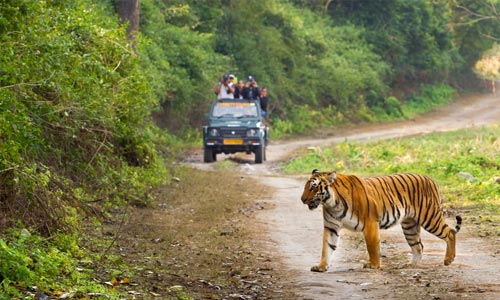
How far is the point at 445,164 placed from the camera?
892 inches

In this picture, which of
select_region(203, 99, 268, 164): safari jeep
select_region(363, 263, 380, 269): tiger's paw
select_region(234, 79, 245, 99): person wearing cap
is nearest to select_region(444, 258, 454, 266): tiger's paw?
select_region(363, 263, 380, 269): tiger's paw

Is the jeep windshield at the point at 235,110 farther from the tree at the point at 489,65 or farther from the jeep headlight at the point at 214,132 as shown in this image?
the tree at the point at 489,65

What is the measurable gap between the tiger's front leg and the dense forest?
2632 mm

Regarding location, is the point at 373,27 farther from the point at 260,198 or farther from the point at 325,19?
the point at 260,198

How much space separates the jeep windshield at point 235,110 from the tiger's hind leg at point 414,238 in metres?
18.5

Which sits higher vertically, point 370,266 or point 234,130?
point 370,266

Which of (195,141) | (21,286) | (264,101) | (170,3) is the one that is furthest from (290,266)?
(170,3)

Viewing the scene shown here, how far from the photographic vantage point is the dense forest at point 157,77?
36.9ft

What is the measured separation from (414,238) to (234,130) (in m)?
18.1

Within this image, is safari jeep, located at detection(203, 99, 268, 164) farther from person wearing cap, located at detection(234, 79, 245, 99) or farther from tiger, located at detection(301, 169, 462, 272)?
tiger, located at detection(301, 169, 462, 272)

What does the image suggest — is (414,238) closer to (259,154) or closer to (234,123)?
(234,123)

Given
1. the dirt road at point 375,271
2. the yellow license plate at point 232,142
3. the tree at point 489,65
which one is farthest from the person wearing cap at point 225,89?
the tree at point 489,65

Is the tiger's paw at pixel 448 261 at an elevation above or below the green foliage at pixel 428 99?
above

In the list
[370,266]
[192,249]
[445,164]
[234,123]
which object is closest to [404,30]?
[234,123]
